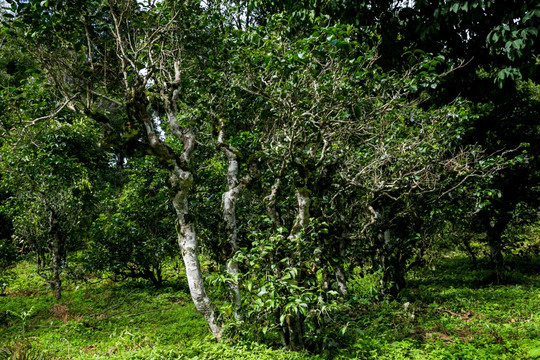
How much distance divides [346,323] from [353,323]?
1.20ft

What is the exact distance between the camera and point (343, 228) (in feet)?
23.4

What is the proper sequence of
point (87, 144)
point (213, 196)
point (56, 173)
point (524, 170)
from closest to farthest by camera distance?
point (213, 196) → point (524, 170) → point (56, 173) → point (87, 144)

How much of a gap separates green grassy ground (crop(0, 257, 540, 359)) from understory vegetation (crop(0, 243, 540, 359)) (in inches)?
0.7

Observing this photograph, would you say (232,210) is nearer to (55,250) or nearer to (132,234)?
(132,234)

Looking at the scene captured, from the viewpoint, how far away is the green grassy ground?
4.95 m

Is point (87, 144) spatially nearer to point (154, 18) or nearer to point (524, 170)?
point (154, 18)

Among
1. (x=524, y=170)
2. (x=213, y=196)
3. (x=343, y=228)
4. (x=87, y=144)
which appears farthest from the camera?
(x=87, y=144)

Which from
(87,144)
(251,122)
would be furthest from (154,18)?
(87,144)

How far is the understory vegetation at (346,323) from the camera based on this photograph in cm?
495

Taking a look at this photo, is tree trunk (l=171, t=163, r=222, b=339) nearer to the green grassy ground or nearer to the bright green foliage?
the green grassy ground

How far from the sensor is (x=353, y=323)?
20.6ft

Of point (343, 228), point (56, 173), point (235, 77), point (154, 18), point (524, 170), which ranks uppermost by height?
point (154, 18)

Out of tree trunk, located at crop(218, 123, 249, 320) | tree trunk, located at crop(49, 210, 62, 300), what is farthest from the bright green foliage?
tree trunk, located at crop(218, 123, 249, 320)

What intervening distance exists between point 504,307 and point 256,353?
221 inches
